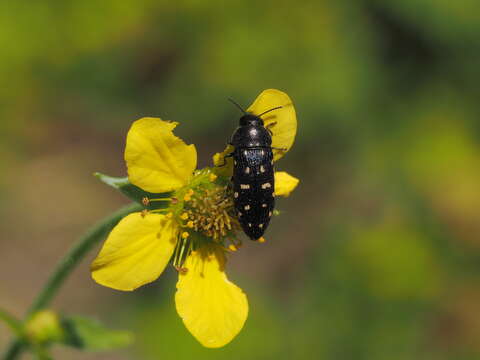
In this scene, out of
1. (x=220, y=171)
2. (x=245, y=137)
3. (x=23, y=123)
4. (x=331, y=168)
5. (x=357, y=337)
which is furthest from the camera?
(x=331, y=168)

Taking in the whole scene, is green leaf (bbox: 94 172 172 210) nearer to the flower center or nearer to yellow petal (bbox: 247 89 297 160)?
the flower center

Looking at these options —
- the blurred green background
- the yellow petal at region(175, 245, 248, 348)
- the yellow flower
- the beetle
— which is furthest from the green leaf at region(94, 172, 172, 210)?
the blurred green background

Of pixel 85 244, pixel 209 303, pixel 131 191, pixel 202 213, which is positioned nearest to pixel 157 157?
pixel 131 191

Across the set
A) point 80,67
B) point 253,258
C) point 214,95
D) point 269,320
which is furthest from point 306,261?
point 80,67

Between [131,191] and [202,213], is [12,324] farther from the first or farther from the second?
[202,213]

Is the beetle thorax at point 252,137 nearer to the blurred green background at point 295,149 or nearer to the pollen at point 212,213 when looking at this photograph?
the pollen at point 212,213

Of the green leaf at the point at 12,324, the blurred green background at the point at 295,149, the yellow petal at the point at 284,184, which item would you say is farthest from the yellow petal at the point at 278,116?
the blurred green background at the point at 295,149

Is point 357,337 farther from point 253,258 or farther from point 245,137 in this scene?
point 245,137
